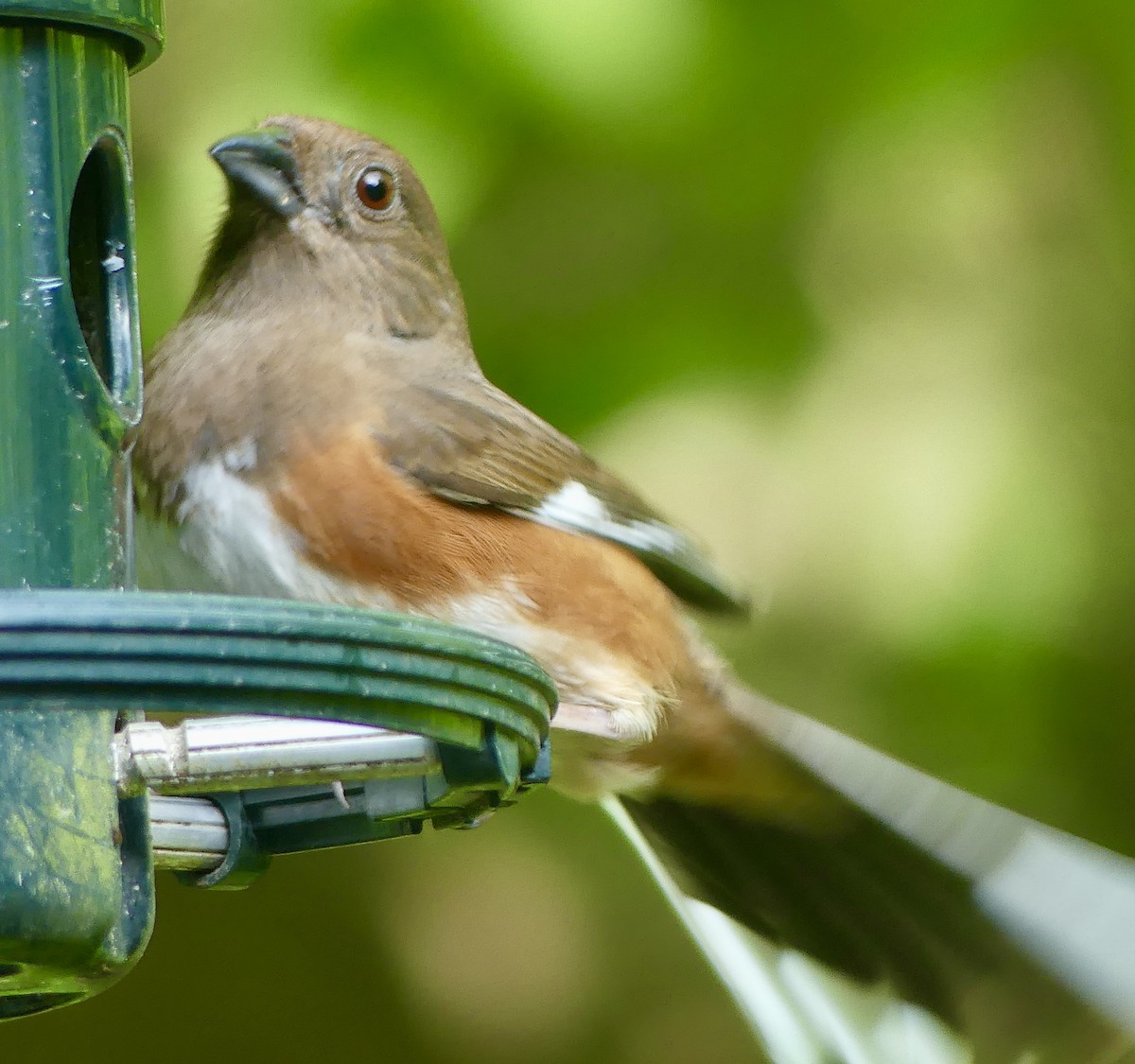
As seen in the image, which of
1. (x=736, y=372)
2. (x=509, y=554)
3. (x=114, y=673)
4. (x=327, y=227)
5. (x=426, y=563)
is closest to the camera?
(x=114, y=673)

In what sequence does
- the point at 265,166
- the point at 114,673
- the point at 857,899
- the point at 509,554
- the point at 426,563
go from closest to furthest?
the point at 114,673 < the point at 426,563 < the point at 509,554 < the point at 265,166 < the point at 857,899

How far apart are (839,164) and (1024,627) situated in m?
0.95

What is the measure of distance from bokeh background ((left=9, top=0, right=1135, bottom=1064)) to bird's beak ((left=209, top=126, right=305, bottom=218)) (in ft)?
0.84

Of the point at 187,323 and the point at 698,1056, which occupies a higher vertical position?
the point at 187,323

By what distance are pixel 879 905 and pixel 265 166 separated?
→ 5.30 feet

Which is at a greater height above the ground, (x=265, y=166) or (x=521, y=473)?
(x=265, y=166)

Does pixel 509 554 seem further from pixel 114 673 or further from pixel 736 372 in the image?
pixel 114 673

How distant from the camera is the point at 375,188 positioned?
335 centimetres

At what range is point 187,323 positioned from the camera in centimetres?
318

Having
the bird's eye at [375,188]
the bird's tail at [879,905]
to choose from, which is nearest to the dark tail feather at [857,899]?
the bird's tail at [879,905]

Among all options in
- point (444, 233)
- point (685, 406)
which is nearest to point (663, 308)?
point (685, 406)

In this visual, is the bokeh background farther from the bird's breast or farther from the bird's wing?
the bird's breast

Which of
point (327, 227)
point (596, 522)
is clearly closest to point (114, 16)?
point (327, 227)

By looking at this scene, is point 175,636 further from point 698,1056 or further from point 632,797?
point 698,1056
